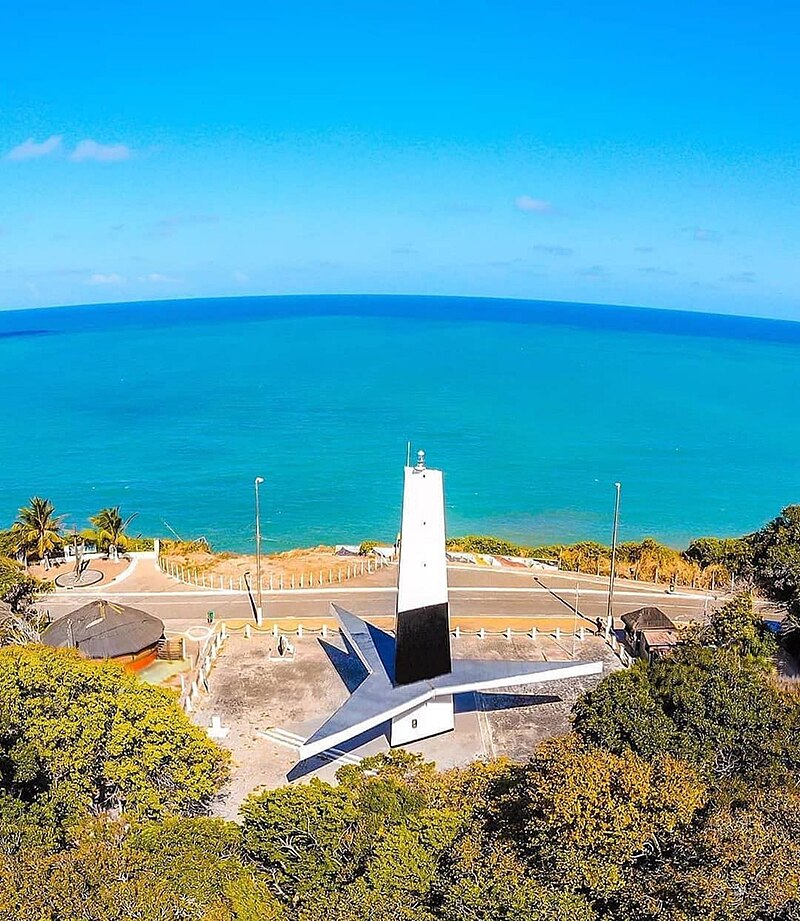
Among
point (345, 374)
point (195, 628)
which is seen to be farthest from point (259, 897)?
point (345, 374)

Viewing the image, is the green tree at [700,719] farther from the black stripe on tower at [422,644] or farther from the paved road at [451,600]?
the paved road at [451,600]

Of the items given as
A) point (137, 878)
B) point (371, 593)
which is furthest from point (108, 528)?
point (137, 878)

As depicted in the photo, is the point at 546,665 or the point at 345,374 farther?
the point at 345,374

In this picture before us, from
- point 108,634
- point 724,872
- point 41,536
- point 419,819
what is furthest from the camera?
point 41,536

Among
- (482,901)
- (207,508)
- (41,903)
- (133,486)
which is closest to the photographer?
(41,903)

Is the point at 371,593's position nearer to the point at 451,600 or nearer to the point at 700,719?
the point at 451,600

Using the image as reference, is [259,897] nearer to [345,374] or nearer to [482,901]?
[482,901]
